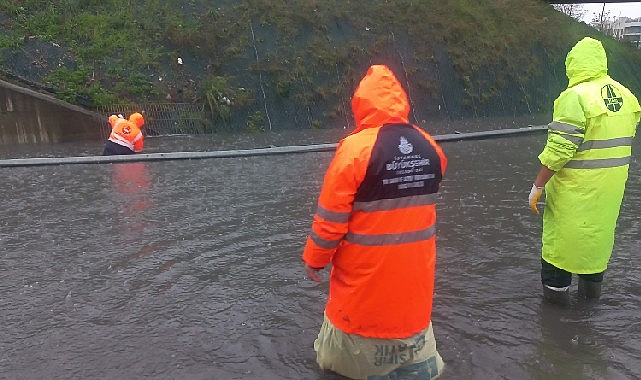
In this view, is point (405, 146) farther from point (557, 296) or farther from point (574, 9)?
point (574, 9)

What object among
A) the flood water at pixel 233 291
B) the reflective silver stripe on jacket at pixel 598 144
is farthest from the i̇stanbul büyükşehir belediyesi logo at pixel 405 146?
the reflective silver stripe on jacket at pixel 598 144

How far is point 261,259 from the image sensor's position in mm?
5543

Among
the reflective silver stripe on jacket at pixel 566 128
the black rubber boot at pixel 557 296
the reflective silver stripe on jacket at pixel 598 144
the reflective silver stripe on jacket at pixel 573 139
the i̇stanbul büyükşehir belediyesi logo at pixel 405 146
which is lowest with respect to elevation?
the black rubber boot at pixel 557 296


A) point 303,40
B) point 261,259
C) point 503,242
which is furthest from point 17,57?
point 503,242

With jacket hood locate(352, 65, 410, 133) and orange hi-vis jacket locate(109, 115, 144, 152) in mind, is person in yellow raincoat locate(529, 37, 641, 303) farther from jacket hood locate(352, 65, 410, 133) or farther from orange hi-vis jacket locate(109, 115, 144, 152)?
orange hi-vis jacket locate(109, 115, 144, 152)

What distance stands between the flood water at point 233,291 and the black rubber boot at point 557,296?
0.17ft

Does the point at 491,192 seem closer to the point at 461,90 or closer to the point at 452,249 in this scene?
the point at 452,249

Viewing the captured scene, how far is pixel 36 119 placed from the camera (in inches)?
613

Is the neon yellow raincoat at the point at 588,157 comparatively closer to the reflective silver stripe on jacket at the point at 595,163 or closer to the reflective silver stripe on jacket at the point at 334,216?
the reflective silver stripe on jacket at the point at 595,163

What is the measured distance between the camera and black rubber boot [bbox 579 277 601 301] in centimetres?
434

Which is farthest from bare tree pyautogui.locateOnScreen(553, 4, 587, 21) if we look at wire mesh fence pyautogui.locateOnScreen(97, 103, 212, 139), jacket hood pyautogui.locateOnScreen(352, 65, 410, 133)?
jacket hood pyautogui.locateOnScreen(352, 65, 410, 133)

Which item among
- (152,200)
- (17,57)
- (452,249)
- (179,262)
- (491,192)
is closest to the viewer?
(179,262)

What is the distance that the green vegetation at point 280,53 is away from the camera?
18.7 metres

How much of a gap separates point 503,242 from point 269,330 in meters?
3.02
